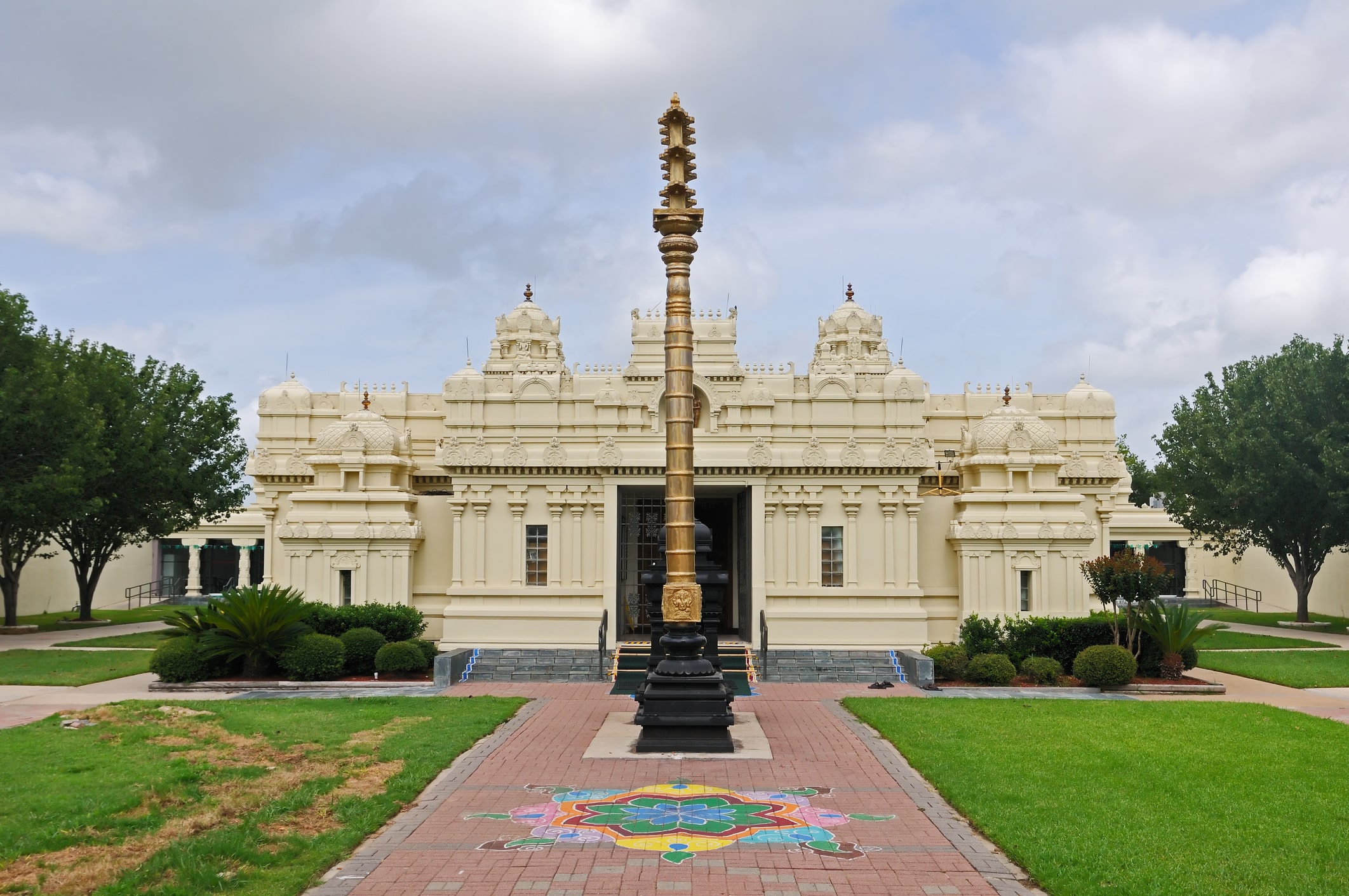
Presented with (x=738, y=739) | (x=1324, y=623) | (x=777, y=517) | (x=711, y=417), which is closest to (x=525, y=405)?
(x=711, y=417)

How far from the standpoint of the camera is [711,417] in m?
27.6

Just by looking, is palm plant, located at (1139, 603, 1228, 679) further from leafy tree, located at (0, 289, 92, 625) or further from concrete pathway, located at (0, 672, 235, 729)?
leafy tree, located at (0, 289, 92, 625)

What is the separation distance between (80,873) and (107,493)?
96.3 feet

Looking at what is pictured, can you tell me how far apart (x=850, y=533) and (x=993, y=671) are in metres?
5.31

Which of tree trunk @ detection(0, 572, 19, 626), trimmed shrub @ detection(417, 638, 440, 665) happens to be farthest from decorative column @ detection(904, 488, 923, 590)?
tree trunk @ detection(0, 572, 19, 626)

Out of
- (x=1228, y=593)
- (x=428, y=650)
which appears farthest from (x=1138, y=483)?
(x=428, y=650)

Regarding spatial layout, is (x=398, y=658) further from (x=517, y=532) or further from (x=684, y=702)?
(x=684, y=702)

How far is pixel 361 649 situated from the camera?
885 inches

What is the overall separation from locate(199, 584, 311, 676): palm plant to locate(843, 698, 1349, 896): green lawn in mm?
11218

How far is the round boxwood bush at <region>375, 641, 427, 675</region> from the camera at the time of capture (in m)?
22.3

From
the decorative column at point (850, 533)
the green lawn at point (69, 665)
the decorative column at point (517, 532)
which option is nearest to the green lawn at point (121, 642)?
the green lawn at point (69, 665)

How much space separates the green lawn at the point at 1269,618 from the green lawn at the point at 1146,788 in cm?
2361

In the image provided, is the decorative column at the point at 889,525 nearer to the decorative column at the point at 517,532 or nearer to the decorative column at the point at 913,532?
the decorative column at the point at 913,532

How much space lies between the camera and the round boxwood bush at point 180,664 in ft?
69.8
